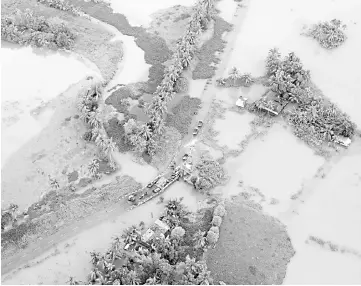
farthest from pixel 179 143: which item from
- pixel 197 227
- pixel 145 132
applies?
pixel 197 227

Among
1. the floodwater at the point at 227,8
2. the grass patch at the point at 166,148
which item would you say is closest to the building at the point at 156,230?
the grass patch at the point at 166,148

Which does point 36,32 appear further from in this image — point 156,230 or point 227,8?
point 156,230

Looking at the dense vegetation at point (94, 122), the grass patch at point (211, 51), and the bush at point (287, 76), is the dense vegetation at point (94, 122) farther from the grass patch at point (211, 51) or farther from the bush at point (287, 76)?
the bush at point (287, 76)

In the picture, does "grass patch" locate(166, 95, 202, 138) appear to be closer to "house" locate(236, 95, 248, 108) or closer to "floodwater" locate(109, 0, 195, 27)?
"house" locate(236, 95, 248, 108)

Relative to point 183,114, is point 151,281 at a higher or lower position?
lower

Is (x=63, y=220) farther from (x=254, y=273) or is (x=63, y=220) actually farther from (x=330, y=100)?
(x=330, y=100)

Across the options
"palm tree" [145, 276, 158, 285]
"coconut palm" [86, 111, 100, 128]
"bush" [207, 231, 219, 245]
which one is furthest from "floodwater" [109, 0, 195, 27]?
"palm tree" [145, 276, 158, 285]
